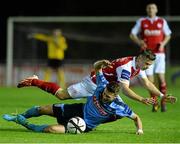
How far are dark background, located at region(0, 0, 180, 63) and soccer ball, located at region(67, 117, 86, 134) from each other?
1907 centimetres

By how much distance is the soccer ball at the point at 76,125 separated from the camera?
1138 centimetres

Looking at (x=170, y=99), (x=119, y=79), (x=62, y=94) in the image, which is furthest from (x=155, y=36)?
(x=170, y=99)

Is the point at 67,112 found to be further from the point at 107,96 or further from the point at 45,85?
the point at 45,85

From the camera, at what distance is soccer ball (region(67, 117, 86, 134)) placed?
11375 millimetres

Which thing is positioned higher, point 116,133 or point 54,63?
point 54,63

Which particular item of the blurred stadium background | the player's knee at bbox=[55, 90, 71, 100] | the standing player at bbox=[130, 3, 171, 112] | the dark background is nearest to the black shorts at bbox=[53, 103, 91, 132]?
the player's knee at bbox=[55, 90, 71, 100]

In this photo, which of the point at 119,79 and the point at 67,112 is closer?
the point at 67,112

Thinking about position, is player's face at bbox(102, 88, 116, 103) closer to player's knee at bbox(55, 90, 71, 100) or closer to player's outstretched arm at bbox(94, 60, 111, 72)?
player's outstretched arm at bbox(94, 60, 111, 72)

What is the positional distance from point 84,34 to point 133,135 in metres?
18.1

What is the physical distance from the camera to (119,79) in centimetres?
1205

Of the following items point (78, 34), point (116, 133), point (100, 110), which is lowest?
point (116, 133)
